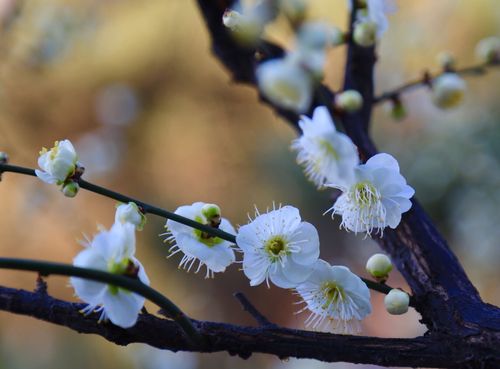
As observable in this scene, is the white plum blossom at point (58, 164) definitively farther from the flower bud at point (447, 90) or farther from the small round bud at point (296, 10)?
the flower bud at point (447, 90)

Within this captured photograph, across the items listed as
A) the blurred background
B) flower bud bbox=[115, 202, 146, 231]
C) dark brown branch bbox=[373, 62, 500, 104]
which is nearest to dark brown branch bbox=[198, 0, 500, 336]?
dark brown branch bbox=[373, 62, 500, 104]

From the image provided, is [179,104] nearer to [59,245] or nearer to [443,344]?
[59,245]

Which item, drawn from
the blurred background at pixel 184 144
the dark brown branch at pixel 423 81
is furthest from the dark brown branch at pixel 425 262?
the blurred background at pixel 184 144

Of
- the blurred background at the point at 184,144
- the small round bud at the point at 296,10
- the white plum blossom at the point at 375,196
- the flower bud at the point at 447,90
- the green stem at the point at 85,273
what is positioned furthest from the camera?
the blurred background at the point at 184,144

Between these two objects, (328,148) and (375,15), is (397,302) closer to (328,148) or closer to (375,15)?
(328,148)

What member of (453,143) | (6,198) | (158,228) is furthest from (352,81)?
(6,198)

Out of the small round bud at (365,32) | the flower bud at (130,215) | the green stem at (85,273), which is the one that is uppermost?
the small round bud at (365,32)
